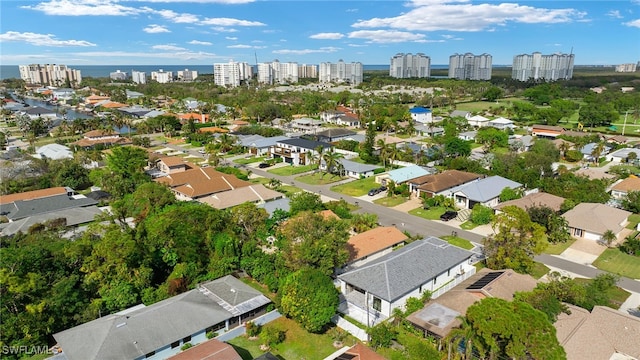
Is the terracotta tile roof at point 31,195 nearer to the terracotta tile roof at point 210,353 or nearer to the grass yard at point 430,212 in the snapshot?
the terracotta tile roof at point 210,353

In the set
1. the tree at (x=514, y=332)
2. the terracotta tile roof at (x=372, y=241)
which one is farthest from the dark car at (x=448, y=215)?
the tree at (x=514, y=332)

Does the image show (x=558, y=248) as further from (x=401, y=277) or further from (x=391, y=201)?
(x=391, y=201)

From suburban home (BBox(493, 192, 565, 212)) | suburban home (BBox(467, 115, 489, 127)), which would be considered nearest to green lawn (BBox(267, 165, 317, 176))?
suburban home (BBox(493, 192, 565, 212))

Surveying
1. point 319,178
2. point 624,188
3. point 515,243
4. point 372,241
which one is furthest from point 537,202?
point 319,178

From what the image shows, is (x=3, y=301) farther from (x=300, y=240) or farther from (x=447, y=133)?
(x=447, y=133)

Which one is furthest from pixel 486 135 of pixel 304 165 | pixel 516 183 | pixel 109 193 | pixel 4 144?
pixel 4 144

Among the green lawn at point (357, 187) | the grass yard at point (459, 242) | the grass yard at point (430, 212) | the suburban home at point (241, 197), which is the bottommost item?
the grass yard at point (459, 242)
